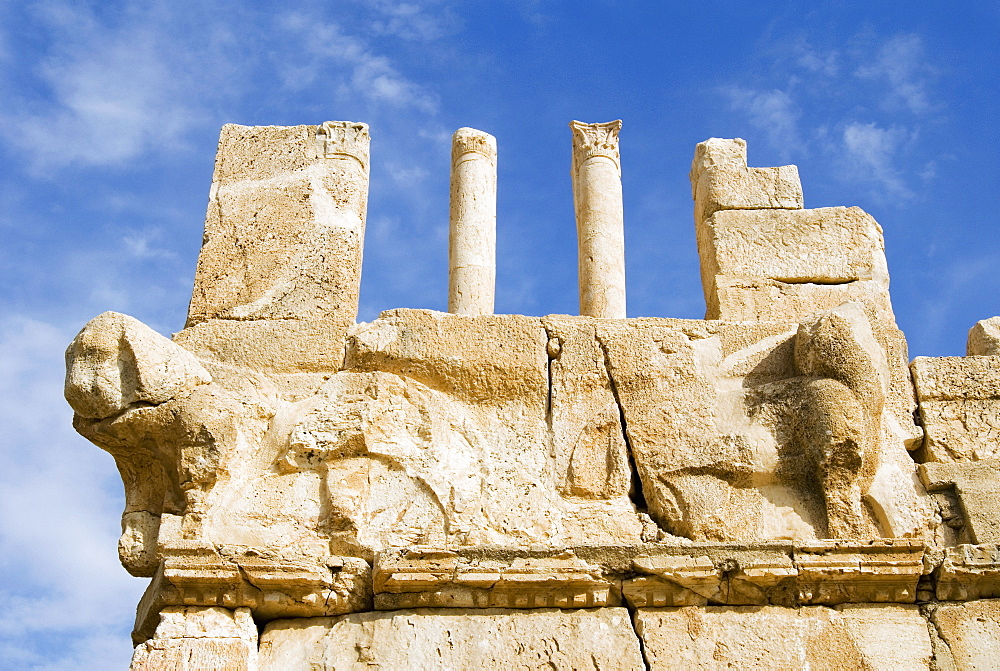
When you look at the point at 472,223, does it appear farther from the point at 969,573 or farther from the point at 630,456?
the point at 969,573

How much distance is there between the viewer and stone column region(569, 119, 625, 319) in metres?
7.34

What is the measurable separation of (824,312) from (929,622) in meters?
1.69

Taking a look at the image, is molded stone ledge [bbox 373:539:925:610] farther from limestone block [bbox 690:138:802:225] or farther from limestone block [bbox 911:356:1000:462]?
limestone block [bbox 690:138:802:225]

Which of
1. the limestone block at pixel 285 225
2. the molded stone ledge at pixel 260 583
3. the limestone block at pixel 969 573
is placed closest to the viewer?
the molded stone ledge at pixel 260 583

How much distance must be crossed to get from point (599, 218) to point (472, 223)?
0.89 metres

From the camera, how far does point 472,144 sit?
7770 mm

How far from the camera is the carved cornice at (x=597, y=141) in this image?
8.19 meters

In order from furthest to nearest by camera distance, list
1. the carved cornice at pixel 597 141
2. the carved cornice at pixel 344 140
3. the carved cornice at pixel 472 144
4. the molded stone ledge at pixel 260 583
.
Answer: the carved cornice at pixel 597 141 → the carved cornice at pixel 472 144 → the carved cornice at pixel 344 140 → the molded stone ledge at pixel 260 583

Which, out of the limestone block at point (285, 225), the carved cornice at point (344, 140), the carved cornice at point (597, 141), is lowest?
the limestone block at point (285, 225)

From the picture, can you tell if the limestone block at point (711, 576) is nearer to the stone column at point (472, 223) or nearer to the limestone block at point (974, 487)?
the limestone block at point (974, 487)

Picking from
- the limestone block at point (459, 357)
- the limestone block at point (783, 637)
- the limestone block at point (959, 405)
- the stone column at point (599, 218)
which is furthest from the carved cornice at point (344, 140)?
the limestone block at point (959, 405)

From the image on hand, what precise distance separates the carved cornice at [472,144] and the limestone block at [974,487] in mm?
3633

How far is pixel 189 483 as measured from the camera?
5.20 meters

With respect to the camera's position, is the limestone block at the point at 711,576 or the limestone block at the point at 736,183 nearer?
the limestone block at the point at 711,576
